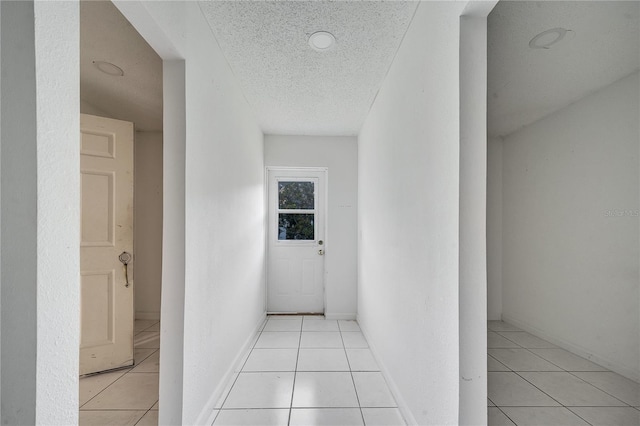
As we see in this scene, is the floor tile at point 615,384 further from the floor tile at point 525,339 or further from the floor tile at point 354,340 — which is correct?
the floor tile at point 354,340

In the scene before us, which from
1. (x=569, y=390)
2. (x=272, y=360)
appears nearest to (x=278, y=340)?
(x=272, y=360)

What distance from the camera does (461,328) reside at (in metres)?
1.11

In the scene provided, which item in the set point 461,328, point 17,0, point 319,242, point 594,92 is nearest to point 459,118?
point 461,328

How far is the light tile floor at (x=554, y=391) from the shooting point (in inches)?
71.2

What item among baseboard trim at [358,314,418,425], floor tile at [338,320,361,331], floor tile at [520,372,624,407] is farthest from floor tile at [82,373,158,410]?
floor tile at [520,372,624,407]

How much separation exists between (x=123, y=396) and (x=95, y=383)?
41 centimetres

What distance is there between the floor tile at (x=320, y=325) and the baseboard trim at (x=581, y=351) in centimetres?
238

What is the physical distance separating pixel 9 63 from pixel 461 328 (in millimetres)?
1666

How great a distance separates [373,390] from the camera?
6.93 ft

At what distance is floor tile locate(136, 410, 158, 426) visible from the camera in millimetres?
1734

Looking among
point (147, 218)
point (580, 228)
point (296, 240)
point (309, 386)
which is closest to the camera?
point (309, 386)

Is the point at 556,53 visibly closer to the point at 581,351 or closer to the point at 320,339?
the point at 581,351

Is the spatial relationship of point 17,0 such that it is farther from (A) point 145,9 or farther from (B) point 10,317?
(B) point 10,317

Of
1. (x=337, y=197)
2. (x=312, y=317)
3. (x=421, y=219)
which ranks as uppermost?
(x=337, y=197)
